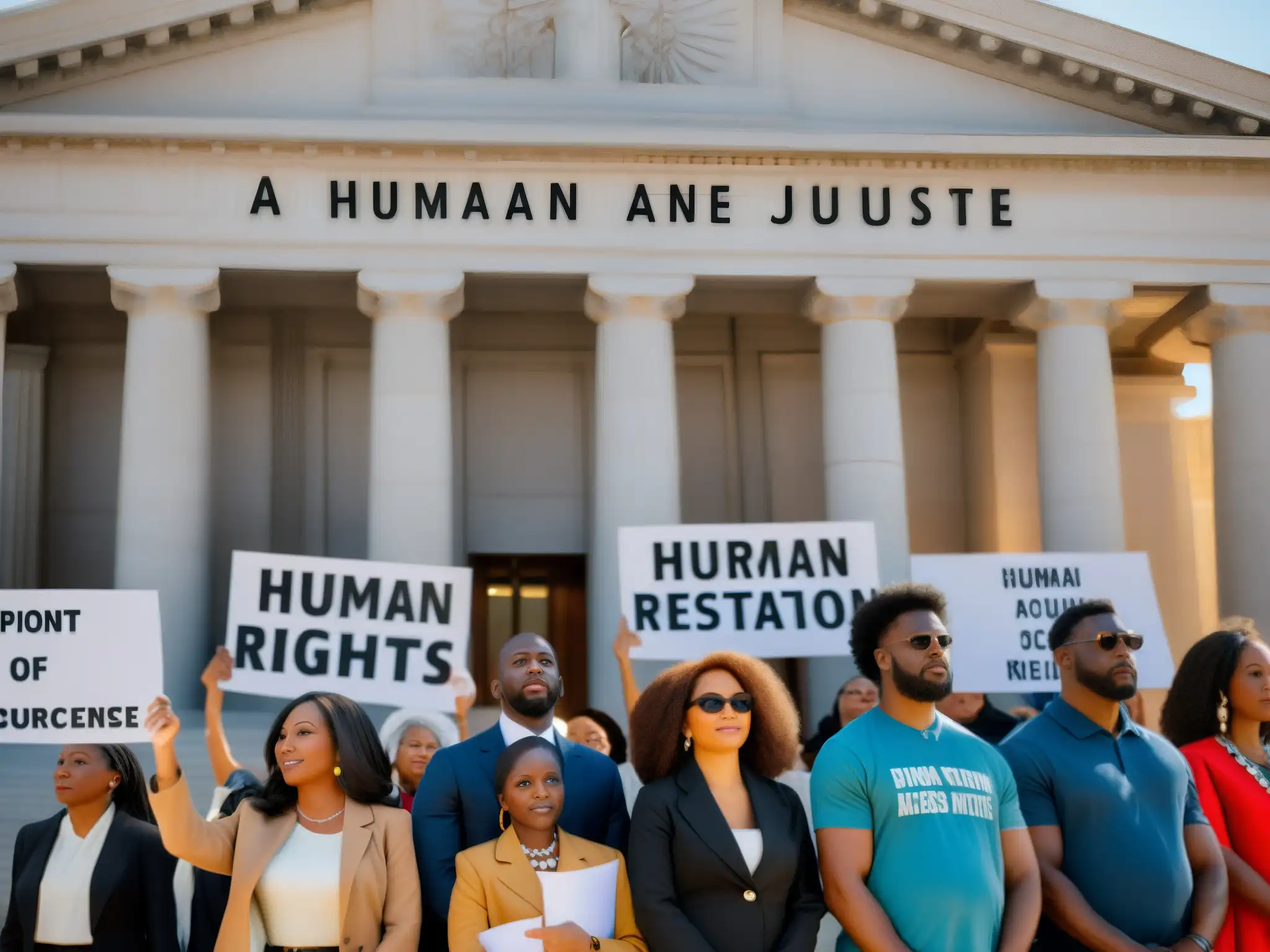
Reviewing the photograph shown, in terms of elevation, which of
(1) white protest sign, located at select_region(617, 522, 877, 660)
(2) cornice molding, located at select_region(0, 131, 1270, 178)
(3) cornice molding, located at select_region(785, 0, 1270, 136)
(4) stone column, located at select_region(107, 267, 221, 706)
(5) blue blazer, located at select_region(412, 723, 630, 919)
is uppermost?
(3) cornice molding, located at select_region(785, 0, 1270, 136)

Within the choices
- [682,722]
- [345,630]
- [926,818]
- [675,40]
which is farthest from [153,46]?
[926,818]

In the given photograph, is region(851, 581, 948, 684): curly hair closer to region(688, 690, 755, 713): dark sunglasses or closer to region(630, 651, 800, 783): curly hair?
region(630, 651, 800, 783): curly hair

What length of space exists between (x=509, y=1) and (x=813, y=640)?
12.4m

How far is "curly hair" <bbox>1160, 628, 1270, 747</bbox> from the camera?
28.3 feet

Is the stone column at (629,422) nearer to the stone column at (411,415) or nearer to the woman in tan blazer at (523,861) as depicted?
the stone column at (411,415)

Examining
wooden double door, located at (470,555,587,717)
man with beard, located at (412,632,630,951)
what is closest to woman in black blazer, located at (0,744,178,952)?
man with beard, located at (412,632,630,951)

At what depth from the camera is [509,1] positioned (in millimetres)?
23172

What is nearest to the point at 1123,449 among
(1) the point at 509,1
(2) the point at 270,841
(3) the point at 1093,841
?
(1) the point at 509,1

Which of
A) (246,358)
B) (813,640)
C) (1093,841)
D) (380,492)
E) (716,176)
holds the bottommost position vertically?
(1093,841)

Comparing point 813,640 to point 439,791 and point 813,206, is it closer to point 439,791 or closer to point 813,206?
point 439,791

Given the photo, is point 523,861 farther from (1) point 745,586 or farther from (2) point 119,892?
(1) point 745,586

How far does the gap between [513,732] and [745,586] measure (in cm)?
709

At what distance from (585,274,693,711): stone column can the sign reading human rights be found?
24.9 feet

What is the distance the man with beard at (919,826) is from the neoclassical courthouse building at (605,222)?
14.0m
